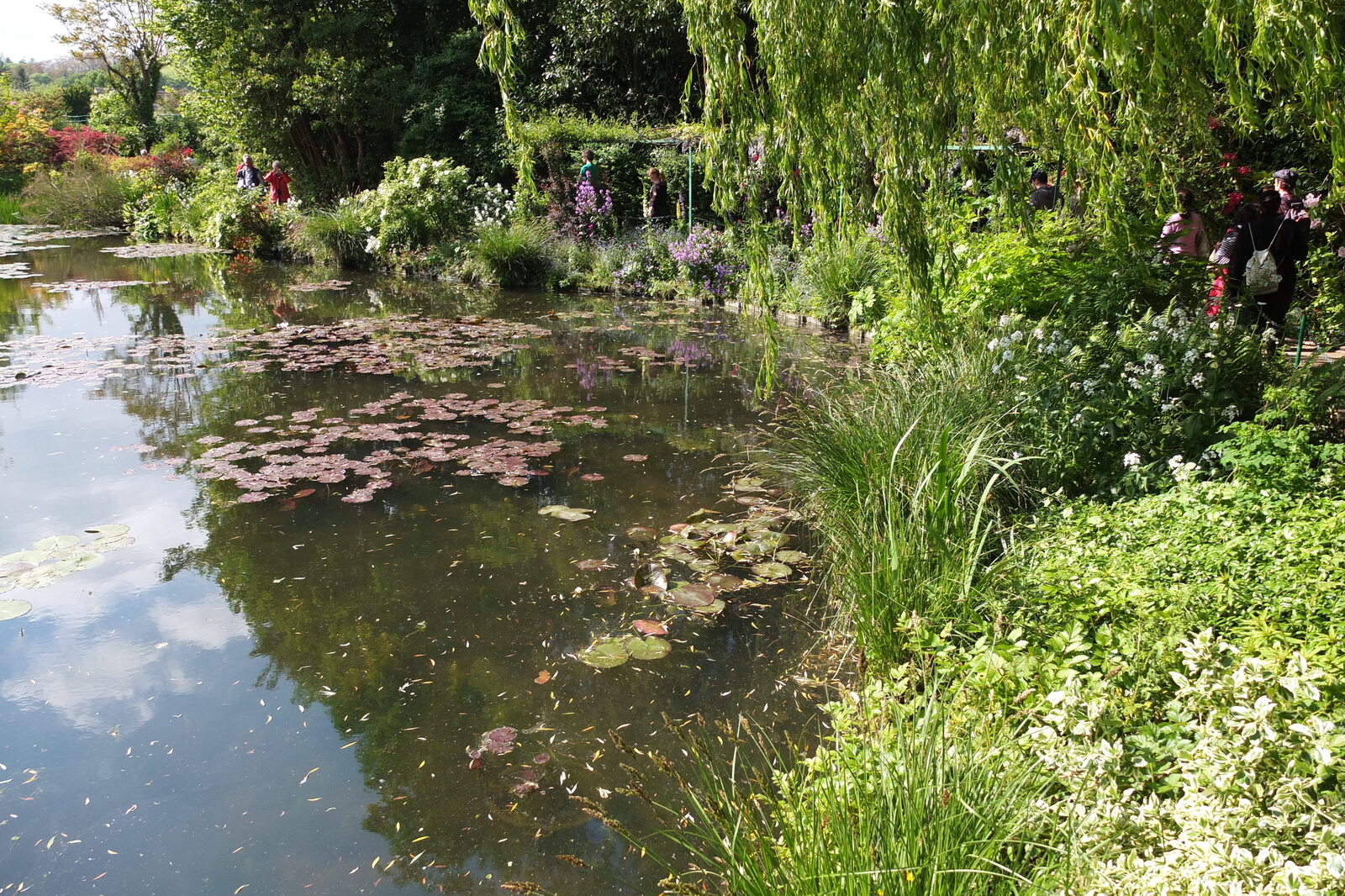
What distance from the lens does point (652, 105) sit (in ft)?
61.8

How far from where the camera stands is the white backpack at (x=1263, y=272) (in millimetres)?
6633

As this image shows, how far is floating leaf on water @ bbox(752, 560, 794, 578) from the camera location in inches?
173

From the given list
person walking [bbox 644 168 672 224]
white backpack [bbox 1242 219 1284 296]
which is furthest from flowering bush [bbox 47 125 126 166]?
white backpack [bbox 1242 219 1284 296]

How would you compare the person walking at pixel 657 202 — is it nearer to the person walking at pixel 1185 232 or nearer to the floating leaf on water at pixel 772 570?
the person walking at pixel 1185 232

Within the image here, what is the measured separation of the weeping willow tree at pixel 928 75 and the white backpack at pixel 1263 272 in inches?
145

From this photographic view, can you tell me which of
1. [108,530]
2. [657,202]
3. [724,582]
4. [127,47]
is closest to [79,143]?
[127,47]

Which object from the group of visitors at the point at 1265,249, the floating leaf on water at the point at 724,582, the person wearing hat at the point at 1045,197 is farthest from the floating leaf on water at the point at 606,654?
the person wearing hat at the point at 1045,197

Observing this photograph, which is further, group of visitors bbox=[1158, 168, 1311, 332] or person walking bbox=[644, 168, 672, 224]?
person walking bbox=[644, 168, 672, 224]

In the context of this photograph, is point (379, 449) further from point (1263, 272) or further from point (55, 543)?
point (1263, 272)

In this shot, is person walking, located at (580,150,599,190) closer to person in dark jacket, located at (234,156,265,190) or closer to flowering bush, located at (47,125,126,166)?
Result: person in dark jacket, located at (234,156,265,190)

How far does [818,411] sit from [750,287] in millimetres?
1226

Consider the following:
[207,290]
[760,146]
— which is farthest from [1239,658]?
[207,290]

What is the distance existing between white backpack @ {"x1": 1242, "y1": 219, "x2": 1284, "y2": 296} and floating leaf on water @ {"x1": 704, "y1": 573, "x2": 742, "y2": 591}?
5018 millimetres

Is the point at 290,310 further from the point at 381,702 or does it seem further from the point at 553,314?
the point at 381,702
